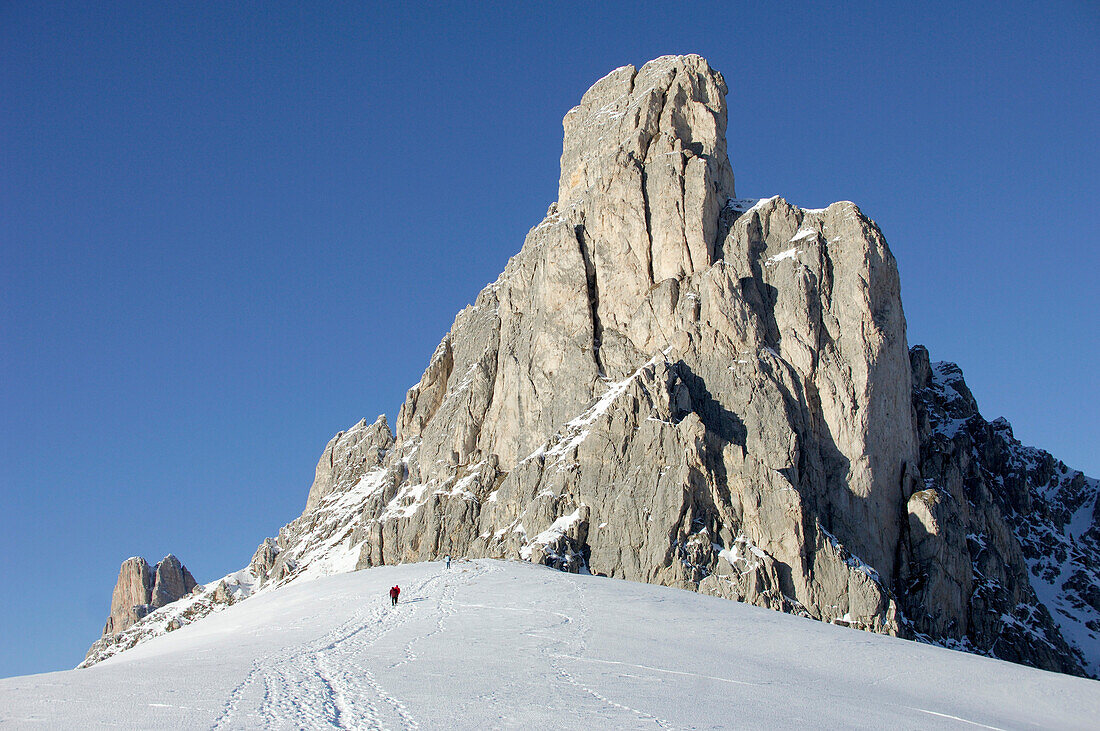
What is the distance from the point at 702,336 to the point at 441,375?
1477 inches

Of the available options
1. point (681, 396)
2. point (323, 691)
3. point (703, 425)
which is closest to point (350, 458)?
point (681, 396)

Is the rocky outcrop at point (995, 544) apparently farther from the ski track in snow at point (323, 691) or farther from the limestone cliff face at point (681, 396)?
the ski track in snow at point (323, 691)

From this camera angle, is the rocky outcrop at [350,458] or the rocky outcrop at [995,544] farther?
the rocky outcrop at [350,458]

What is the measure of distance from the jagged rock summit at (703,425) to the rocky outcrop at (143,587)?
44.4 metres

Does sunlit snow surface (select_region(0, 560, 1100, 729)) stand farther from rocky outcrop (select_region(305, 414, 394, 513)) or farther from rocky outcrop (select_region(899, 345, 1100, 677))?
rocky outcrop (select_region(305, 414, 394, 513))

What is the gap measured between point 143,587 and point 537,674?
115634 mm

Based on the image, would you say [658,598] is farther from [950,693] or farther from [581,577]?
[950,693]

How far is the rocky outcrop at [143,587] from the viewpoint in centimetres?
11838

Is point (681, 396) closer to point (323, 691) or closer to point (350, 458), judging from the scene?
point (323, 691)

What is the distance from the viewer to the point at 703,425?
59.3 meters

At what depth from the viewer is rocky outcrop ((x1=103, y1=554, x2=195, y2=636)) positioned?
388 ft

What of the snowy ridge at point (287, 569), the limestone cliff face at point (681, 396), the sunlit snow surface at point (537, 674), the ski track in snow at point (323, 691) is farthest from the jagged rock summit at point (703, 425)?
the ski track in snow at point (323, 691)

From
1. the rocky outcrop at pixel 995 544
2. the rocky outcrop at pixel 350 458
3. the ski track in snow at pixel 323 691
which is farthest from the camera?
the rocky outcrop at pixel 350 458

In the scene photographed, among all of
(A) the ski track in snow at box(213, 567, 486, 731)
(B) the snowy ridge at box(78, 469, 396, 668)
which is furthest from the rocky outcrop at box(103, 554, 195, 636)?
(A) the ski track in snow at box(213, 567, 486, 731)
